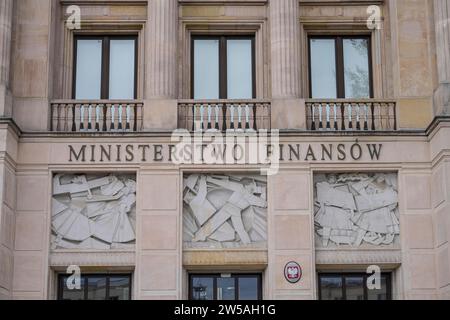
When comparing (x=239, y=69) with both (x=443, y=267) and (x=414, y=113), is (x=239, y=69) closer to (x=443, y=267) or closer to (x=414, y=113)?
(x=414, y=113)

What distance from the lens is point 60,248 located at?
26344mm

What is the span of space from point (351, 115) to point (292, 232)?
383 centimetres

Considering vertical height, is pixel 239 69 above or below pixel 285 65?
above

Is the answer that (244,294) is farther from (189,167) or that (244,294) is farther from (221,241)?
(189,167)

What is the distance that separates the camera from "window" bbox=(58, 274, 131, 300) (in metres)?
26.4

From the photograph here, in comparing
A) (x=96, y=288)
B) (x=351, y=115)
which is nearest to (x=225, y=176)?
(x=351, y=115)

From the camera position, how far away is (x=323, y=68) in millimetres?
28703

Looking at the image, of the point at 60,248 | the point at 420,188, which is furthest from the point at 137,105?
the point at 420,188

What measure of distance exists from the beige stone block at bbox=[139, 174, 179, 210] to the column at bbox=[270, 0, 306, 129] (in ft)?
10.7

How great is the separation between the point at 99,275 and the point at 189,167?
380 cm

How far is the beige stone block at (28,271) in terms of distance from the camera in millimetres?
25766

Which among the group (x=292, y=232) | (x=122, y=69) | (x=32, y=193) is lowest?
(x=292, y=232)

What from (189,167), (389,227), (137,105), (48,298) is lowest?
(48,298)

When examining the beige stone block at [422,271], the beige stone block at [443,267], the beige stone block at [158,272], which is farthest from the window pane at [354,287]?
the beige stone block at [158,272]
